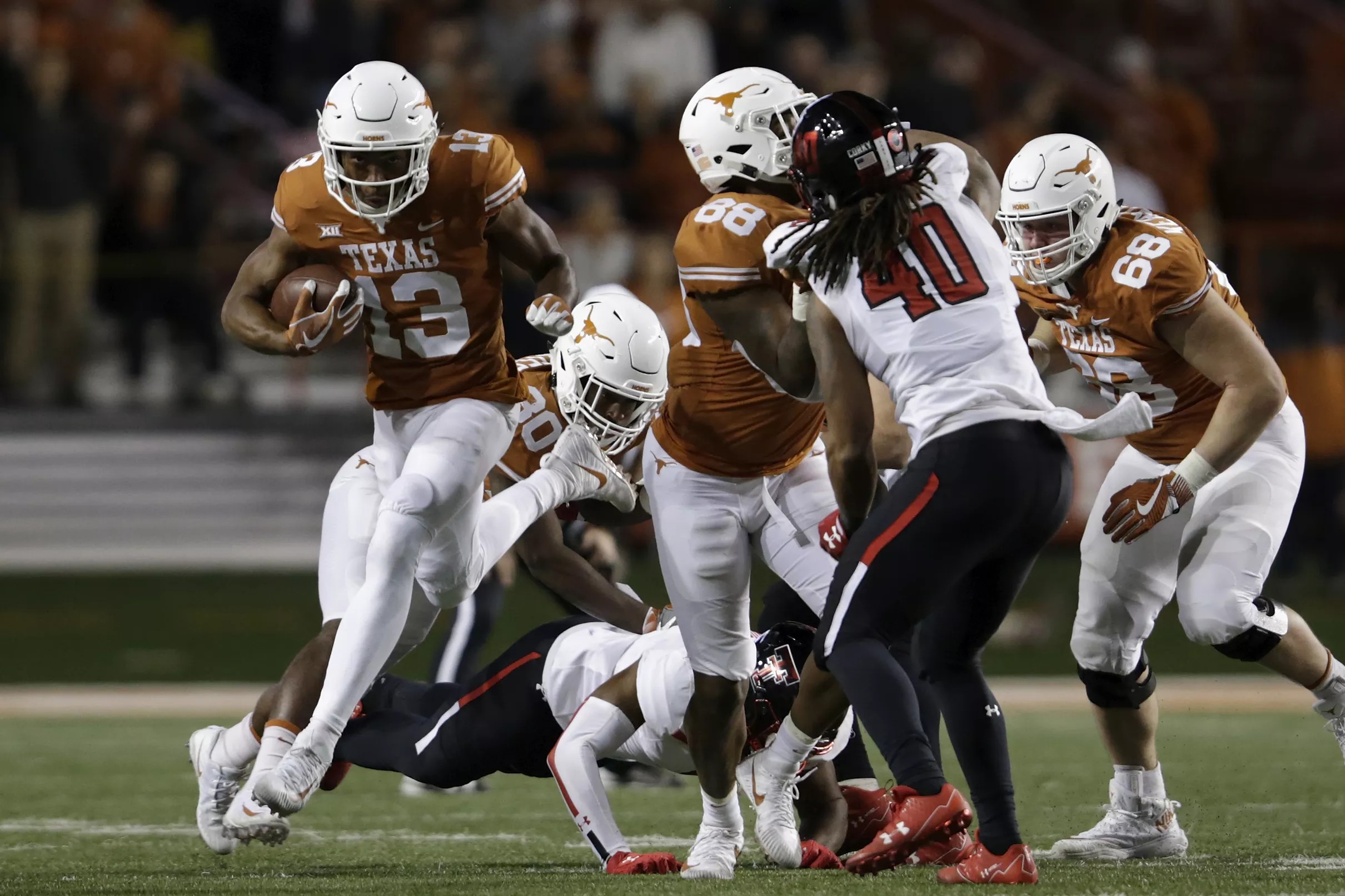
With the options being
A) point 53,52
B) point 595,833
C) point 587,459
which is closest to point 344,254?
point 587,459

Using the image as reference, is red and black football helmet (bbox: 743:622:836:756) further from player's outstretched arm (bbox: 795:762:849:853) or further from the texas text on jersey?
the texas text on jersey

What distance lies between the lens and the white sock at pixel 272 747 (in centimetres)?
445

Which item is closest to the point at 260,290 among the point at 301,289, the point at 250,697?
the point at 301,289

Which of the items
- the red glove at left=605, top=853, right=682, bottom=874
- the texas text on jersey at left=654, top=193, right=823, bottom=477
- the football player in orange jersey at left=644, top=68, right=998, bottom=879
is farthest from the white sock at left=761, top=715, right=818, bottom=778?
the texas text on jersey at left=654, top=193, right=823, bottom=477

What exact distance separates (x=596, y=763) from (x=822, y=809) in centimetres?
62

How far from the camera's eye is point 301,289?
490 centimetres

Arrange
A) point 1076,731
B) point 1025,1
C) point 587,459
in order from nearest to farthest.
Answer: point 587,459 < point 1076,731 < point 1025,1

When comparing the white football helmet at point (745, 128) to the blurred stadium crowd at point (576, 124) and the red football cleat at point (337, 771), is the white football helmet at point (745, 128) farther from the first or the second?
the blurred stadium crowd at point (576, 124)

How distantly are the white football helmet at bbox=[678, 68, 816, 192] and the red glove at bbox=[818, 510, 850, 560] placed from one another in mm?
866

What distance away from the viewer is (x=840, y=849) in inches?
185

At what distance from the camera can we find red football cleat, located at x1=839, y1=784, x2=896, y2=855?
4727 mm

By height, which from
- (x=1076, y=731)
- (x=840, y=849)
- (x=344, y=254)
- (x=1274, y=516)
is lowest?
(x=1076, y=731)

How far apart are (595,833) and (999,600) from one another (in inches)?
43.6

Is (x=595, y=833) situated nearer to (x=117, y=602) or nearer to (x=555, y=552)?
(x=555, y=552)
